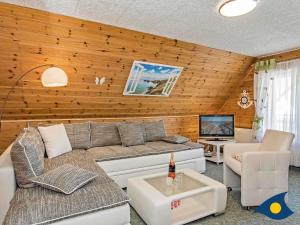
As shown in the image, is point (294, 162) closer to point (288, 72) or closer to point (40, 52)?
point (288, 72)

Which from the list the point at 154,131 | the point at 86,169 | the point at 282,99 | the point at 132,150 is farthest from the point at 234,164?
the point at 282,99

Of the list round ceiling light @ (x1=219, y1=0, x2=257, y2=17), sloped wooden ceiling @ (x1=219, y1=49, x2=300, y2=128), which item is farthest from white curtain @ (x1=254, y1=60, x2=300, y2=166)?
Answer: round ceiling light @ (x1=219, y1=0, x2=257, y2=17)

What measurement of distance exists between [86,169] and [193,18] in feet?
7.02

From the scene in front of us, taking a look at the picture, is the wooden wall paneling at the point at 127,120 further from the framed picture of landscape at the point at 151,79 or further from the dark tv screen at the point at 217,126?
the framed picture of landscape at the point at 151,79

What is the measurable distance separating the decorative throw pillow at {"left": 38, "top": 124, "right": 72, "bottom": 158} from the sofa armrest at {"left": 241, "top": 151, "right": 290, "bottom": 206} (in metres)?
2.32

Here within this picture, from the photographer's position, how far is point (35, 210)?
145 centimetres

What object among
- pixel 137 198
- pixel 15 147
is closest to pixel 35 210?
pixel 15 147

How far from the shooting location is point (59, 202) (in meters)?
1.57

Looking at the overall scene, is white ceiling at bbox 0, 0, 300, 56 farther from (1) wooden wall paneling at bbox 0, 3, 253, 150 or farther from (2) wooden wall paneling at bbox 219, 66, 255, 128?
(2) wooden wall paneling at bbox 219, 66, 255, 128

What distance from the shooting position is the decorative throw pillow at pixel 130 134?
3539 millimetres

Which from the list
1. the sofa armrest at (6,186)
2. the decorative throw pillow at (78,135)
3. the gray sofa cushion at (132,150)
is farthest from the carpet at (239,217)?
the decorative throw pillow at (78,135)

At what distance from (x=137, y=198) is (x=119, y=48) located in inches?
82.5

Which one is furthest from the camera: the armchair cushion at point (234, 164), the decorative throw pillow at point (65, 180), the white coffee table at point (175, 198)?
the armchair cushion at point (234, 164)

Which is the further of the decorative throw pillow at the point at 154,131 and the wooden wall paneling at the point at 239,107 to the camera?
the wooden wall paneling at the point at 239,107
